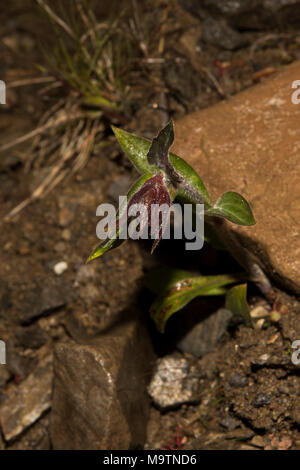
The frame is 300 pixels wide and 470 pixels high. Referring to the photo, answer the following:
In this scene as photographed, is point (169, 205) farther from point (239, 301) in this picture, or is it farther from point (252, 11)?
point (252, 11)

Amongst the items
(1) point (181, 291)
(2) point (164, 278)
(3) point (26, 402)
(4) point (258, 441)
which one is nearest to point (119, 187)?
(2) point (164, 278)

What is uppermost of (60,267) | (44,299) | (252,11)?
(252,11)

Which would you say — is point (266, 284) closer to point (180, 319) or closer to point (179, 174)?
point (180, 319)

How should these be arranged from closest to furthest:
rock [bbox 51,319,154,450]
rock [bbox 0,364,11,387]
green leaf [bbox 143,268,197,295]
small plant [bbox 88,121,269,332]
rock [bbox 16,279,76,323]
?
small plant [bbox 88,121,269,332] < rock [bbox 51,319,154,450] < green leaf [bbox 143,268,197,295] < rock [bbox 0,364,11,387] < rock [bbox 16,279,76,323]

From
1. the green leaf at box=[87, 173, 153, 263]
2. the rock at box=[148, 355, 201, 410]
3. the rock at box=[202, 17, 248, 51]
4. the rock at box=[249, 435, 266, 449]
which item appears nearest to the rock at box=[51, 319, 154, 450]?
the rock at box=[148, 355, 201, 410]

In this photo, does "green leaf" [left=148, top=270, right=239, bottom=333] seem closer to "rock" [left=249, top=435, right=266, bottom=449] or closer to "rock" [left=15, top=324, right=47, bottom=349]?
"rock" [left=249, top=435, right=266, bottom=449]
